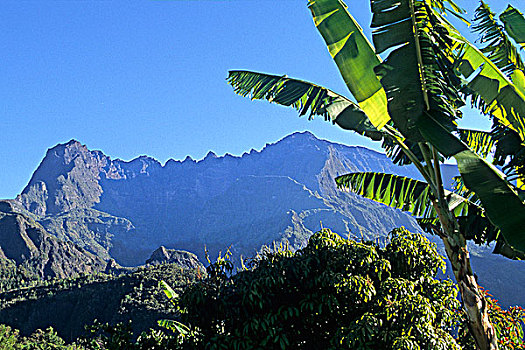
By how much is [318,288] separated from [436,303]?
4.39 ft

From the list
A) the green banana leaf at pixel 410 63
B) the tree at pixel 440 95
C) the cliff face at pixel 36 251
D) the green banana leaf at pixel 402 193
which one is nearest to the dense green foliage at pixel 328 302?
the green banana leaf at pixel 402 193

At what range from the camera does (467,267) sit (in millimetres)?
3201

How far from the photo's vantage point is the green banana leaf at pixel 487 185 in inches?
115

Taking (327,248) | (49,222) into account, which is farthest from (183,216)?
(327,248)

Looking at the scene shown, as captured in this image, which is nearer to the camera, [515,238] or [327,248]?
[515,238]

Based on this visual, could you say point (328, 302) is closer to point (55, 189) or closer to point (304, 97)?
point (304, 97)

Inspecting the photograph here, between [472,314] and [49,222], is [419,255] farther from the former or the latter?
[49,222]

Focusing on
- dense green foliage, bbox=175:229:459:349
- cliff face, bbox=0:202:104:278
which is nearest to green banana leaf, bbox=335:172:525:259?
dense green foliage, bbox=175:229:459:349

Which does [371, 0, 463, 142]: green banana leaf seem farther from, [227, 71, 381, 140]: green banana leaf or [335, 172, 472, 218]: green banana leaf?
[335, 172, 472, 218]: green banana leaf

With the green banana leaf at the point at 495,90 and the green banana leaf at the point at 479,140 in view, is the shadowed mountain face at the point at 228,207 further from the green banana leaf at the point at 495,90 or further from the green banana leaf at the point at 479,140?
the green banana leaf at the point at 495,90

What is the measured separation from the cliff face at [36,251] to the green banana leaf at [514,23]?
86.7 m

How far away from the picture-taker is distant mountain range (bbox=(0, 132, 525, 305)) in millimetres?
124625

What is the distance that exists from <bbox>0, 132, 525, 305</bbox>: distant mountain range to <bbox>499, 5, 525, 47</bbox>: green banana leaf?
10112 cm

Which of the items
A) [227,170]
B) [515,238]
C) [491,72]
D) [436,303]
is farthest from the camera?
[227,170]
